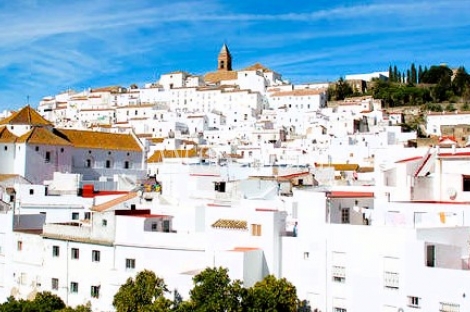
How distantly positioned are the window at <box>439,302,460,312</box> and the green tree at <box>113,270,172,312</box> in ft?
24.9

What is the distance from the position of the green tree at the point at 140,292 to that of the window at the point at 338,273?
4.90 meters

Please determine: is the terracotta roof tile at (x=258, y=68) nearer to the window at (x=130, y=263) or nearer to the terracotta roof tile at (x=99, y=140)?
the terracotta roof tile at (x=99, y=140)

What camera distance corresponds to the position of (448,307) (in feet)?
48.7

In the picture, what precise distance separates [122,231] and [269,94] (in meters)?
68.8

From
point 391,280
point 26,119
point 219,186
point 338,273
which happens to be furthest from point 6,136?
point 391,280

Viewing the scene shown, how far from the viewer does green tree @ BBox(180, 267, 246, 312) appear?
16.4 metres

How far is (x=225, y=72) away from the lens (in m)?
102

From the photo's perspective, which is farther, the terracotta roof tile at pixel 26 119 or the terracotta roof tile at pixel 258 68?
the terracotta roof tile at pixel 258 68

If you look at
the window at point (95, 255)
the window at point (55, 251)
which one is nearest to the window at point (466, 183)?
the window at point (95, 255)

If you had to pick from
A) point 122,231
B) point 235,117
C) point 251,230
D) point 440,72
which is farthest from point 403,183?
point 440,72

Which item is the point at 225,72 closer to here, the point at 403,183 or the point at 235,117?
the point at 235,117

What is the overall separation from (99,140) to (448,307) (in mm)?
35827

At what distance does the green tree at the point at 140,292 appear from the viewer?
59.5 feet

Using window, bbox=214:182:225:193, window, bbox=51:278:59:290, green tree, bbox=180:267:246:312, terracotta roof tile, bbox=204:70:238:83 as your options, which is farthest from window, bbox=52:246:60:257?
terracotta roof tile, bbox=204:70:238:83
